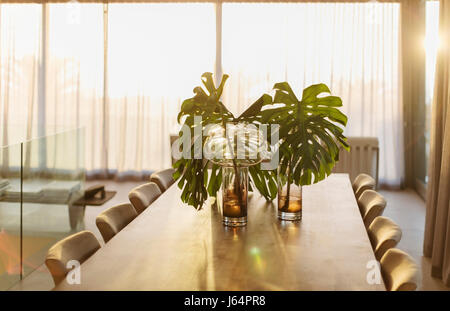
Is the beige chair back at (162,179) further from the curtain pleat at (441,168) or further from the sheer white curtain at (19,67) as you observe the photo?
the sheer white curtain at (19,67)

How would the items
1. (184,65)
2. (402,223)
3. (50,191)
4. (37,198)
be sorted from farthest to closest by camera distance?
(184,65) < (402,223) < (50,191) < (37,198)

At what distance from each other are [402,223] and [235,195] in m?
3.41

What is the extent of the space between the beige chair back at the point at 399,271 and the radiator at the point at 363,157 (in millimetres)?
4731

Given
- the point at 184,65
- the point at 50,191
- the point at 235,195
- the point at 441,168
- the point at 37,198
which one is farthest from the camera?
the point at 184,65

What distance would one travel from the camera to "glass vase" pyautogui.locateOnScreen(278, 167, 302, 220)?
288 cm

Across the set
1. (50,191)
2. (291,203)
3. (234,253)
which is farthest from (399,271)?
(50,191)

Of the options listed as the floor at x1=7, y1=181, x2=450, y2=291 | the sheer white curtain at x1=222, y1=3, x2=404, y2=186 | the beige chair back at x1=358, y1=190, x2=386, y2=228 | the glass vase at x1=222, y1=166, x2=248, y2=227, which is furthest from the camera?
the sheer white curtain at x1=222, y1=3, x2=404, y2=186

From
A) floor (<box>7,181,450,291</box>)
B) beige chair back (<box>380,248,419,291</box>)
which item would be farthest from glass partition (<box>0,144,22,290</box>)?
beige chair back (<box>380,248,419,291</box>)

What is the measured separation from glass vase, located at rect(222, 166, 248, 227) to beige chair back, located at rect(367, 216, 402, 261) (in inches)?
23.0

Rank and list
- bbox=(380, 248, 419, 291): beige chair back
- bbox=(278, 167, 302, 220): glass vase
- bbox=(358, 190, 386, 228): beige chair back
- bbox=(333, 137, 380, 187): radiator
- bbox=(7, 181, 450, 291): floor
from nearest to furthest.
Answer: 1. bbox=(380, 248, 419, 291): beige chair back
2. bbox=(278, 167, 302, 220): glass vase
3. bbox=(358, 190, 386, 228): beige chair back
4. bbox=(7, 181, 450, 291): floor
5. bbox=(333, 137, 380, 187): radiator

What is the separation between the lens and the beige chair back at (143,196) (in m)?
3.44

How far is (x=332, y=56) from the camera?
23.8 ft

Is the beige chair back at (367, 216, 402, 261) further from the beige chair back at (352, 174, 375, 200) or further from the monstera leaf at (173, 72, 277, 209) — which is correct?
the beige chair back at (352, 174, 375, 200)

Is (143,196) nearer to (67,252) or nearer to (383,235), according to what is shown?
(67,252)
